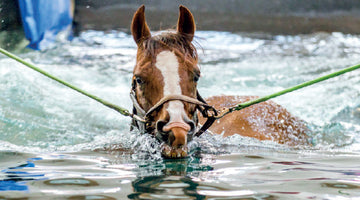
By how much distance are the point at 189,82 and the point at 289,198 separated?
3.59 feet

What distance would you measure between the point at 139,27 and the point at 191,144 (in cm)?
91

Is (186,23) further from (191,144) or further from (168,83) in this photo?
(191,144)

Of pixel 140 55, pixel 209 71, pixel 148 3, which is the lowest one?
pixel 140 55

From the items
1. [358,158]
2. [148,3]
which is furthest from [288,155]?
[148,3]

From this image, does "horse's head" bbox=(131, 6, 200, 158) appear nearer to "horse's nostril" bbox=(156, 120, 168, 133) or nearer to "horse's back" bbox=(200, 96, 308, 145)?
"horse's nostril" bbox=(156, 120, 168, 133)

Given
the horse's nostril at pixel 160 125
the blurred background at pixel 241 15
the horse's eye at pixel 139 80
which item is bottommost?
the horse's nostril at pixel 160 125

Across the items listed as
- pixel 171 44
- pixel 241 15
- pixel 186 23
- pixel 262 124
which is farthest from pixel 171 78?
pixel 241 15

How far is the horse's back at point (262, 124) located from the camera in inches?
163

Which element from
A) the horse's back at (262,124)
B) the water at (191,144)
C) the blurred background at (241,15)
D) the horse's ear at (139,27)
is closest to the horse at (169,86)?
the horse's ear at (139,27)

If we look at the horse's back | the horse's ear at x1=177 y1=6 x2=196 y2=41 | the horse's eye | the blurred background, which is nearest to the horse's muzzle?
the horse's eye

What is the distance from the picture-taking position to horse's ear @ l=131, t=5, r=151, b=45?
10.3ft

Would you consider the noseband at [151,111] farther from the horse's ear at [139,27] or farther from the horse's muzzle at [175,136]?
the horse's ear at [139,27]

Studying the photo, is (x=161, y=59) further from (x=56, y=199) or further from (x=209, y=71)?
(x=209, y=71)

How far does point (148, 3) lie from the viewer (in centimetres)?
1245
